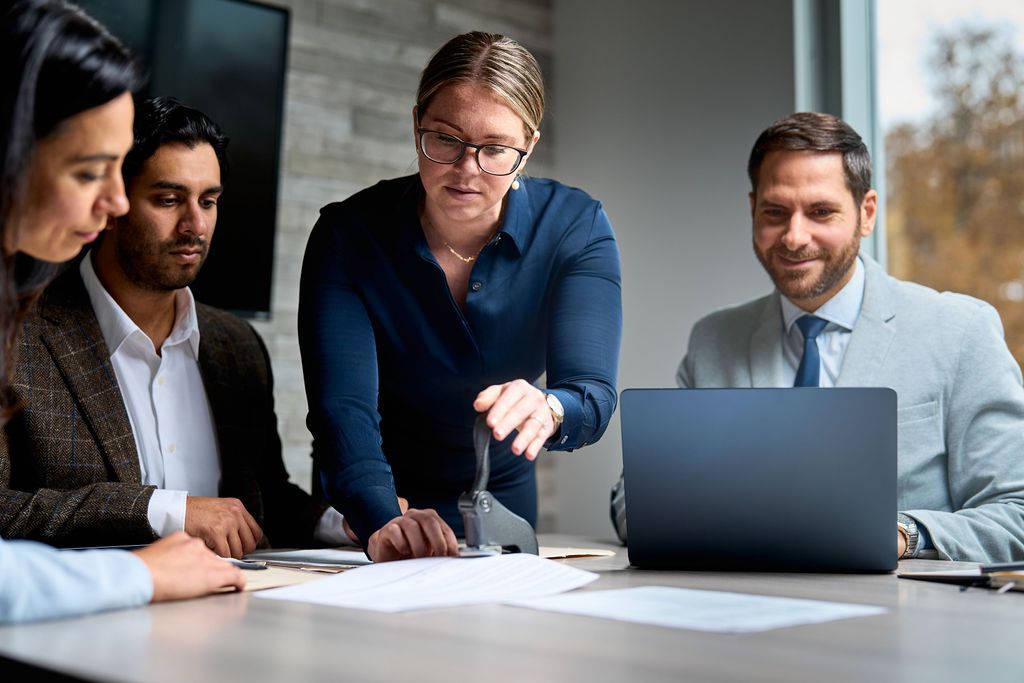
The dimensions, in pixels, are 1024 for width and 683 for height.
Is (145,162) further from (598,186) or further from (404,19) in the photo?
(598,186)

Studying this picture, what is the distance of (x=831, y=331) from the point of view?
2.12m

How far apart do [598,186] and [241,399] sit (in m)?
2.00

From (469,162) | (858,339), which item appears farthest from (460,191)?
(858,339)

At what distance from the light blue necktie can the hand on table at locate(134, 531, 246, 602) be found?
1248 mm

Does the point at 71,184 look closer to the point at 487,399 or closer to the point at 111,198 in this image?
the point at 111,198

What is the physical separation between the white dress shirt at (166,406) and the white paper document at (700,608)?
868 mm

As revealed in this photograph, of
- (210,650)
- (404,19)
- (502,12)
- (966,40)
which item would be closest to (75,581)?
(210,650)

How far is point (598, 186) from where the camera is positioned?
3.80 m

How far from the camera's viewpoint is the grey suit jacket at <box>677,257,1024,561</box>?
1.86 m

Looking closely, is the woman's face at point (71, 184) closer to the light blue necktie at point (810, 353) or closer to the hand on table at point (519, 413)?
the hand on table at point (519, 413)

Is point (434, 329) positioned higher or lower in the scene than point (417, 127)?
lower

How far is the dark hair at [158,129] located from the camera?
79.7 inches

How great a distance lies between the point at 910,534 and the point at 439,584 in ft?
2.67

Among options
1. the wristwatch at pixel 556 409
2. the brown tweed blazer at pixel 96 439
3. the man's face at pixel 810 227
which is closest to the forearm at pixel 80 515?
the brown tweed blazer at pixel 96 439
